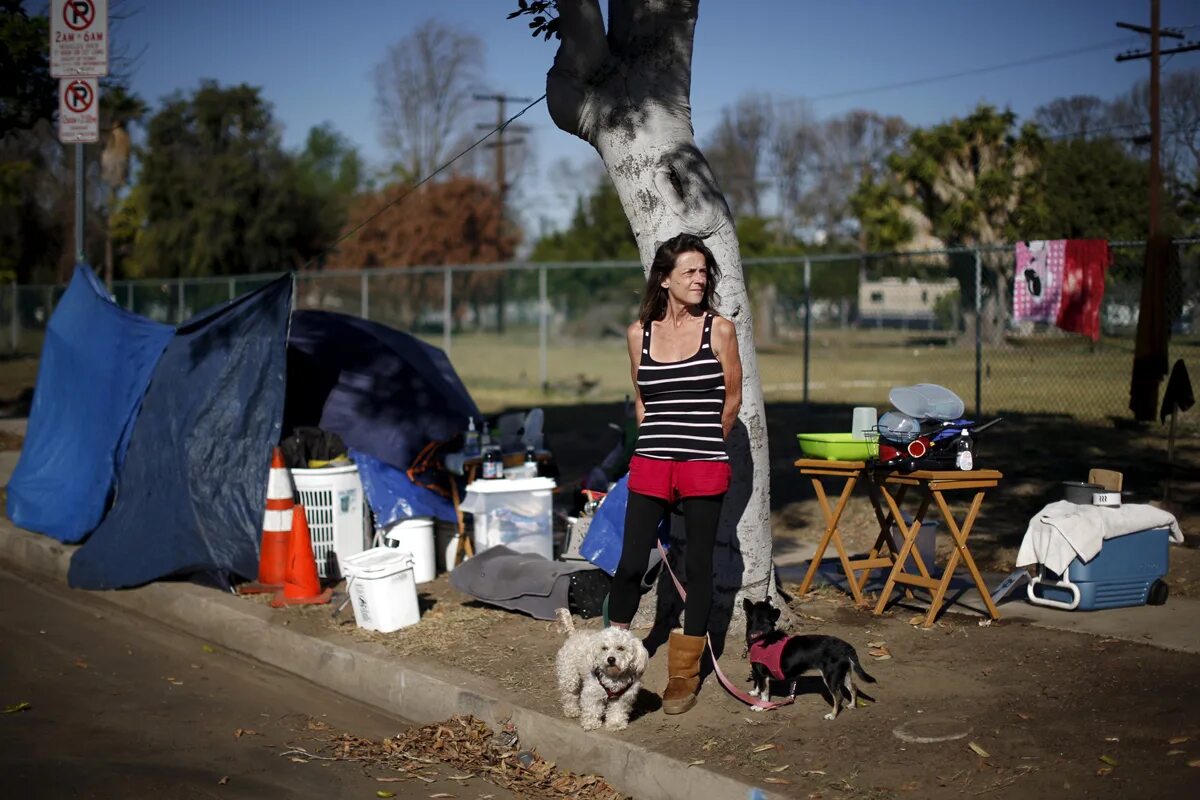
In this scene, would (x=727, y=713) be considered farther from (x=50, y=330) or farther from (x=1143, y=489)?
(x=50, y=330)

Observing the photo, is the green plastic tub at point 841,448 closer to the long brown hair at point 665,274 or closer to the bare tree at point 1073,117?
the long brown hair at point 665,274

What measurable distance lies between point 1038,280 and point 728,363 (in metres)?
8.39

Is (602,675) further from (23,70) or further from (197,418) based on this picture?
(23,70)

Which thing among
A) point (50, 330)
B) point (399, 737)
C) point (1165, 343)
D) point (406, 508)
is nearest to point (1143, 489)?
point (1165, 343)

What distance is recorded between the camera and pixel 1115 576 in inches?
267

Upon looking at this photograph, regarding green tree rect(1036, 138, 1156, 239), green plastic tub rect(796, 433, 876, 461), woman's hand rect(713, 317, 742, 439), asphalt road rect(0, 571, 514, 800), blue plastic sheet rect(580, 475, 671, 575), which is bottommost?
asphalt road rect(0, 571, 514, 800)

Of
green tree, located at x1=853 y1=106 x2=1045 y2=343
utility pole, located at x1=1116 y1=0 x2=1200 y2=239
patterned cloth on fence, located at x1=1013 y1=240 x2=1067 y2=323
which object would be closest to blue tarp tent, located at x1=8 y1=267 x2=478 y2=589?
patterned cloth on fence, located at x1=1013 y1=240 x2=1067 y2=323

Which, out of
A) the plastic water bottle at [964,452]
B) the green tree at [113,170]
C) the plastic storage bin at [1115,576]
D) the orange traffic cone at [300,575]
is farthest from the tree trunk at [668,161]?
the green tree at [113,170]

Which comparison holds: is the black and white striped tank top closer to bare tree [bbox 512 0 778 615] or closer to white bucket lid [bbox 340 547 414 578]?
bare tree [bbox 512 0 778 615]

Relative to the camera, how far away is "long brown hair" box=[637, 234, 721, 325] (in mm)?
5363

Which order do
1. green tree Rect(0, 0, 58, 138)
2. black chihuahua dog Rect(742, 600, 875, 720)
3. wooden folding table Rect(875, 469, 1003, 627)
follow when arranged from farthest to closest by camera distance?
1. green tree Rect(0, 0, 58, 138)
2. wooden folding table Rect(875, 469, 1003, 627)
3. black chihuahua dog Rect(742, 600, 875, 720)

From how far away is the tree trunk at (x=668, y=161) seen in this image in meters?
6.24

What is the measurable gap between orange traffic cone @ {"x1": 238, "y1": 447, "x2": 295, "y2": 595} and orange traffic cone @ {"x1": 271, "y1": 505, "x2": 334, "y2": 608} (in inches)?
9.9

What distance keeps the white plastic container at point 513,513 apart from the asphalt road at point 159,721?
1.68 meters
